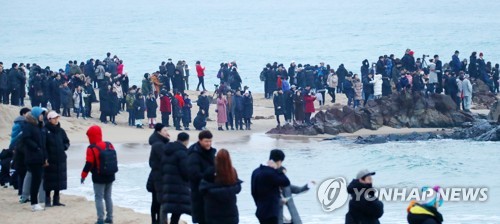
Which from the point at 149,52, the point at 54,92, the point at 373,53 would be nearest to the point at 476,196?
the point at 54,92

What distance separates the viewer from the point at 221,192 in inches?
531

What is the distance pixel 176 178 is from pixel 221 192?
53.3 inches

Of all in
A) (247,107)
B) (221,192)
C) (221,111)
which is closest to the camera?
(221,192)

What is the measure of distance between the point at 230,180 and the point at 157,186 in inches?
79.8

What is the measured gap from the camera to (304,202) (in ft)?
74.6

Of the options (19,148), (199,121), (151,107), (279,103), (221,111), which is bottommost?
(199,121)

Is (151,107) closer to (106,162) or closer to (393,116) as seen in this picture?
(393,116)

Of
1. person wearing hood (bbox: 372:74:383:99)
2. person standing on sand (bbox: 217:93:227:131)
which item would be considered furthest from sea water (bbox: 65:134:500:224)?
person wearing hood (bbox: 372:74:383:99)

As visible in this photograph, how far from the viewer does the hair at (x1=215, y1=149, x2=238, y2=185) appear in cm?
1326

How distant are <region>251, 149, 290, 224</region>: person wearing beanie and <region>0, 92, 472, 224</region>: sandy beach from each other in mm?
4024

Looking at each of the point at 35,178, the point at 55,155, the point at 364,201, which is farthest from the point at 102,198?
the point at 364,201

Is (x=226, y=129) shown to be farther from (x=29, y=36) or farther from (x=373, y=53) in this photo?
(x=29, y=36)

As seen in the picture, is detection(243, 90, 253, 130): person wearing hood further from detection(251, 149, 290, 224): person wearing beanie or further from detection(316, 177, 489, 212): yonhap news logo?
detection(251, 149, 290, 224): person wearing beanie

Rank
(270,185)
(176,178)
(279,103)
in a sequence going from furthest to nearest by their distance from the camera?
(279,103), (176,178), (270,185)
